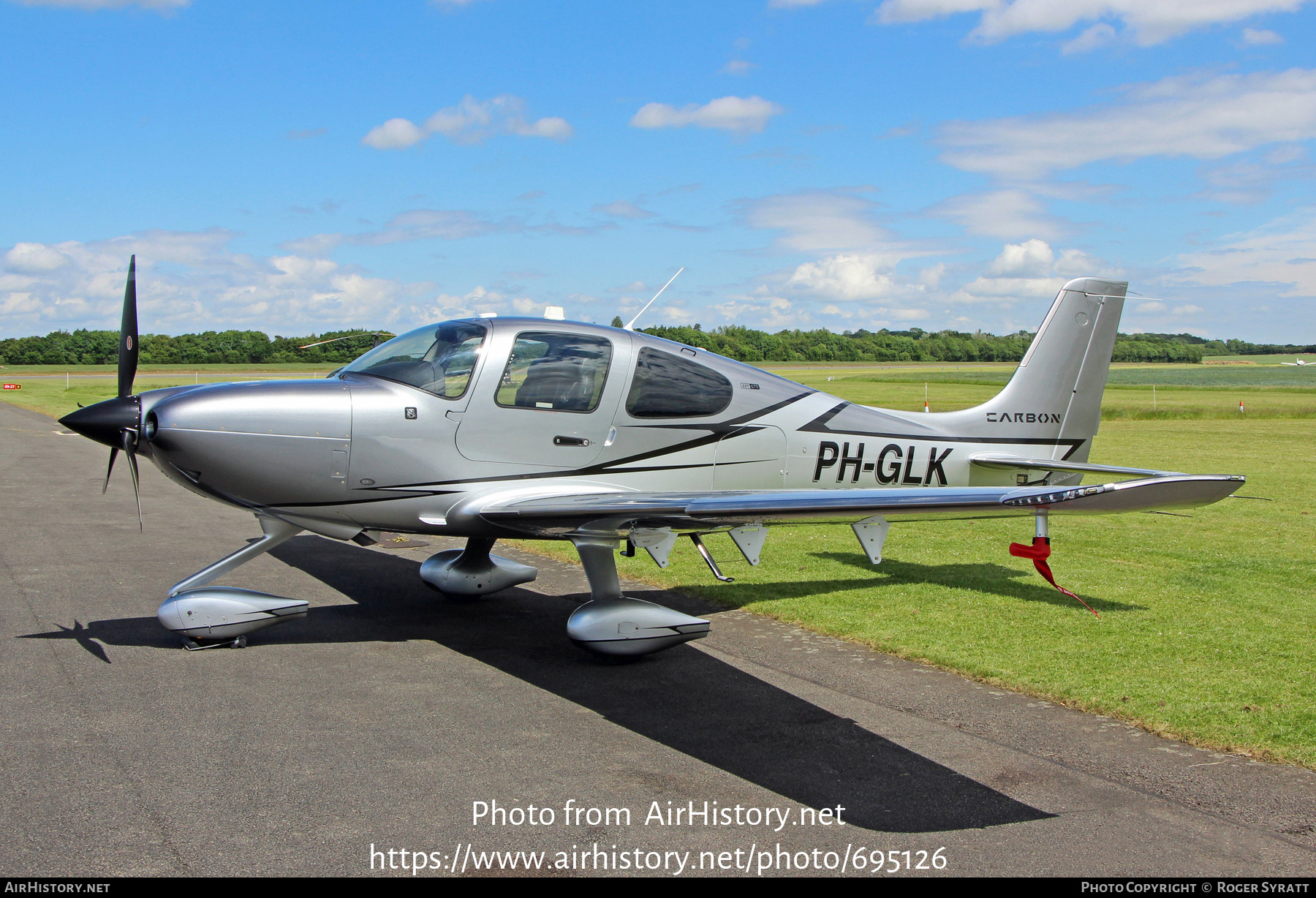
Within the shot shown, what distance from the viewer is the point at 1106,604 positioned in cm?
825

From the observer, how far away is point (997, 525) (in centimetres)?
1295

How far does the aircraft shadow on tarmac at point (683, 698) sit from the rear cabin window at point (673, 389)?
6.32 feet

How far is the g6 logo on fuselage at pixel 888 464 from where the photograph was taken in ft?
25.9

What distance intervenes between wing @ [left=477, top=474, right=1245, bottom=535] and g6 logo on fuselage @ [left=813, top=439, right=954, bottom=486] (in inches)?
68.2

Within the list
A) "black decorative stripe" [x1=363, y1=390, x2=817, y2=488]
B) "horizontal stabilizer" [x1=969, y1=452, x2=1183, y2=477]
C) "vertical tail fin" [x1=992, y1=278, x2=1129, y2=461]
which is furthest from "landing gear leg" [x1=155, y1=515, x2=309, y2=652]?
"vertical tail fin" [x1=992, y1=278, x2=1129, y2=461]

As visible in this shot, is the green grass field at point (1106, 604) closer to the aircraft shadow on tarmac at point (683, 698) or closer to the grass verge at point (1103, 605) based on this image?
the grass verge at point (1103, 605)

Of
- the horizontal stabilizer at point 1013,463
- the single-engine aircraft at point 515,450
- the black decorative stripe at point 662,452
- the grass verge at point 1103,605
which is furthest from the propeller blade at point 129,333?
the horizontal stabilizer at point 1013,463

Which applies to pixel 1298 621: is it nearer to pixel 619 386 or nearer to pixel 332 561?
pixel 619 386

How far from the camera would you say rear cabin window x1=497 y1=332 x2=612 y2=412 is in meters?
6.80

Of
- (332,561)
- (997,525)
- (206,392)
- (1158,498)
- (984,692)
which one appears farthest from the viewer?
(997,525)

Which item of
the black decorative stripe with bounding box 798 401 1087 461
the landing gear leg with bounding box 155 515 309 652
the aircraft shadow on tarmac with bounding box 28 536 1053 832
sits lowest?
the aircraft shadow on tarmac with bounding box 28 536 1053 832

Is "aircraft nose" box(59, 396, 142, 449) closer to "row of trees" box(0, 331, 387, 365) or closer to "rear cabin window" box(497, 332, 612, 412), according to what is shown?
"rear cabin window" box(497, 332, 612, 412)

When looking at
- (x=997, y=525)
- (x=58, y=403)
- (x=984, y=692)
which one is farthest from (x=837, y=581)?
(x=58, y=403)

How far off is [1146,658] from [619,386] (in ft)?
14.5
